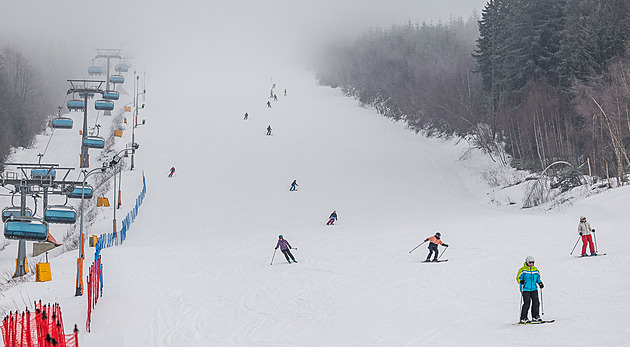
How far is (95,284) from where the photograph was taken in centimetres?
1597

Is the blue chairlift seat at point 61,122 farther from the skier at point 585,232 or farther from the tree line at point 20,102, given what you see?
the skier at point 585,232

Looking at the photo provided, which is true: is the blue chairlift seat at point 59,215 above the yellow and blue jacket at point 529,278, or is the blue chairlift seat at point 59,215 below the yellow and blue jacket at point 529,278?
below

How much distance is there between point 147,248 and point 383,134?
36066mm

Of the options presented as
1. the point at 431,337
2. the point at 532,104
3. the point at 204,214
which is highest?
the point at 532,104

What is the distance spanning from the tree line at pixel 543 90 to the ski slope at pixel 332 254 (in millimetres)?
3074

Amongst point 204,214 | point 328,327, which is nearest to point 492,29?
point 204,214

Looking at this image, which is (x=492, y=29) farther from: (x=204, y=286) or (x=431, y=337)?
(x=431, y=337)

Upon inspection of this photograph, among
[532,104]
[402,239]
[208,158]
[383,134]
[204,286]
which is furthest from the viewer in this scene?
[383,134]

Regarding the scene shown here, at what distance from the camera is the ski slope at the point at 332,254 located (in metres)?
13.1

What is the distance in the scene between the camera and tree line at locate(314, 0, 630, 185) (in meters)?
33.8

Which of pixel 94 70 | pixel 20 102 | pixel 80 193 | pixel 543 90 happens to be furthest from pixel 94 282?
pixel 20 102

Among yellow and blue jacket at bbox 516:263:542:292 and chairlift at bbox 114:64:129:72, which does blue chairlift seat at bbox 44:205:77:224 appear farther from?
chairlift at bbox 114:64:129:72

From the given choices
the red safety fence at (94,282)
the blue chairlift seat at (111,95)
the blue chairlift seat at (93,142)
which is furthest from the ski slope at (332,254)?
the blue chairlift seat at (111,95)

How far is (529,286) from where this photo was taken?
12.0m
